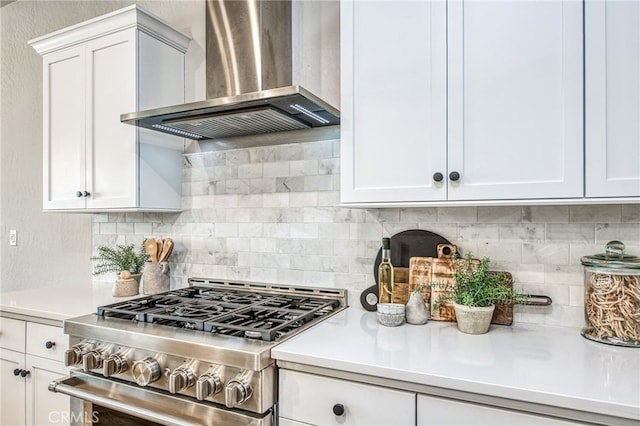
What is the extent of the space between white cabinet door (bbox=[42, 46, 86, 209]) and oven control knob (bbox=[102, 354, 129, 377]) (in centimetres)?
110

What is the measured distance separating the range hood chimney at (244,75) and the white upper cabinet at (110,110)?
27 cm

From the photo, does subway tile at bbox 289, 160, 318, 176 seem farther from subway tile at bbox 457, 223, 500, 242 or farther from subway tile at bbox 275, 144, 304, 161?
subway tile at bbox 457, 223, 500, 242

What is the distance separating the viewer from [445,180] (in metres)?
1.31

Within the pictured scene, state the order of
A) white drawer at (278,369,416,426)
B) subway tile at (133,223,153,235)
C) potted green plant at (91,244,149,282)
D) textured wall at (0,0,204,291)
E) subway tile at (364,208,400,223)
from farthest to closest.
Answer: textured wall at (0,0,204,291) < subway tile at (133,223,153,235) < potted green plant at (91,244,149,282) < subway tile at (364,208,400,223) < white drawer at (278,369,416,426)

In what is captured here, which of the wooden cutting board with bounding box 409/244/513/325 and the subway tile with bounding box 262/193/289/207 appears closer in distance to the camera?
the wooden cutting board with bounding box 409/244/513/325

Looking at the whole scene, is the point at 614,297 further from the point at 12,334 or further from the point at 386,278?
the point at 12,334

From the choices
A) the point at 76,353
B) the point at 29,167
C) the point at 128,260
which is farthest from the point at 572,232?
the point at 29,167

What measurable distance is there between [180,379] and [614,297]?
138 centimetres

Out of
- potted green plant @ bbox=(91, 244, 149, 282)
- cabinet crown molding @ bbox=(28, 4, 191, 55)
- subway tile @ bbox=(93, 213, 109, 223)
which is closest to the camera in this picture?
cabinet crown molding @ bbox=(28, 4, 191, 55)

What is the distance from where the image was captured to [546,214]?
1.44 m

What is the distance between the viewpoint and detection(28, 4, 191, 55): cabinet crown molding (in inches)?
75.5

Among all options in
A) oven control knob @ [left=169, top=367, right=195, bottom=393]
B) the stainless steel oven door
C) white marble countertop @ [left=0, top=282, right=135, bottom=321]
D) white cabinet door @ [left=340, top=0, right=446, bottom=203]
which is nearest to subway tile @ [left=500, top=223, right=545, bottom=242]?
white cabinet door @ [left=340, top=0, right=446, bottom=203]

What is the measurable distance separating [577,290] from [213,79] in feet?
5.88

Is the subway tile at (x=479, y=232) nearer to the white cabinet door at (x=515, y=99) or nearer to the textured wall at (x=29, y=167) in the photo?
the white cabinet door at (x=515, y=99)
